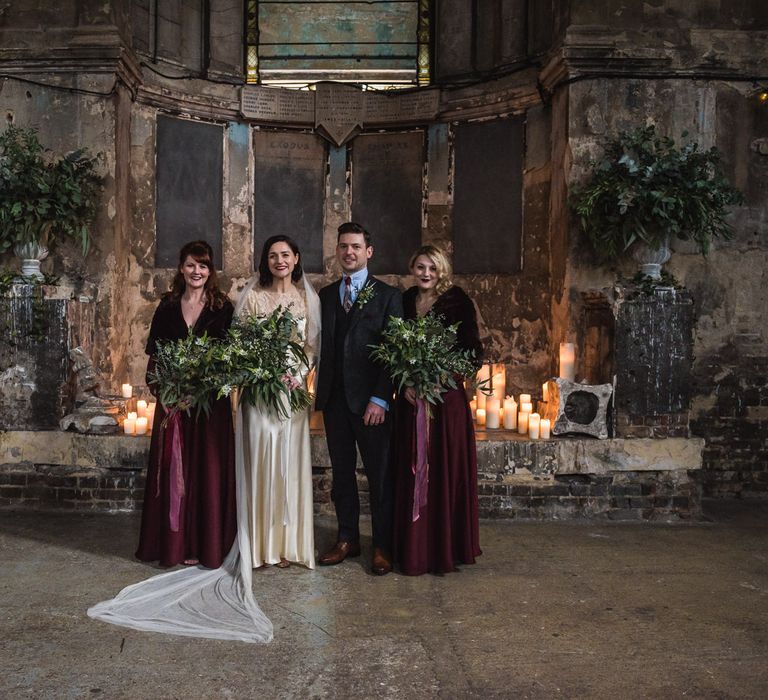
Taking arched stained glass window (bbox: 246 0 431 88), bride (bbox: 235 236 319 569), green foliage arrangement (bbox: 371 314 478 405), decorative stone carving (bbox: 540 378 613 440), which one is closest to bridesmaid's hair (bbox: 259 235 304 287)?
bride (bbox: 235 236 319 569)

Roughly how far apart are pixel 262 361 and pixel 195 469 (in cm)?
76

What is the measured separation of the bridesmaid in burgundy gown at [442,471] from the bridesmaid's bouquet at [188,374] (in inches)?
42.7

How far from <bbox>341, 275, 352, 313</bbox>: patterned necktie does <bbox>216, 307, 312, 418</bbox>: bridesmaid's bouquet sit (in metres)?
0.33

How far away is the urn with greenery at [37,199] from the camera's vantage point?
20.2 ft

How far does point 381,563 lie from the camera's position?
4270 millimetres

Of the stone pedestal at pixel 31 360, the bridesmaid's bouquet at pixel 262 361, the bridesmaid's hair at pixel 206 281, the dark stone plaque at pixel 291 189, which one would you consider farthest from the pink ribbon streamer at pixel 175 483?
the dark stone plaque at pixel 291 189

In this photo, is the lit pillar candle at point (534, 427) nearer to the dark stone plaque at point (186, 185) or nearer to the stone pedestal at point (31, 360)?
the stone pedestal at point (31, 360)

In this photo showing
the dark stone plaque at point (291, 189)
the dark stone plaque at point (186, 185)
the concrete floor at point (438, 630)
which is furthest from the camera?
the dark stone plaque at point (291, 189)

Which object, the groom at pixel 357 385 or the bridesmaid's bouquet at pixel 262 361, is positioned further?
the groom at pixel 357 385

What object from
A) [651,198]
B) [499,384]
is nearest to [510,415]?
[499,384]

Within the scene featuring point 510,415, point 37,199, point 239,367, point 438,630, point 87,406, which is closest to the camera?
point 438,630

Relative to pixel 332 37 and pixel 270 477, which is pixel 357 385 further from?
pixel 332 37

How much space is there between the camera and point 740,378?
6.93m

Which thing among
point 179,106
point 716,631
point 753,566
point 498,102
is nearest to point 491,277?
point 498,102
